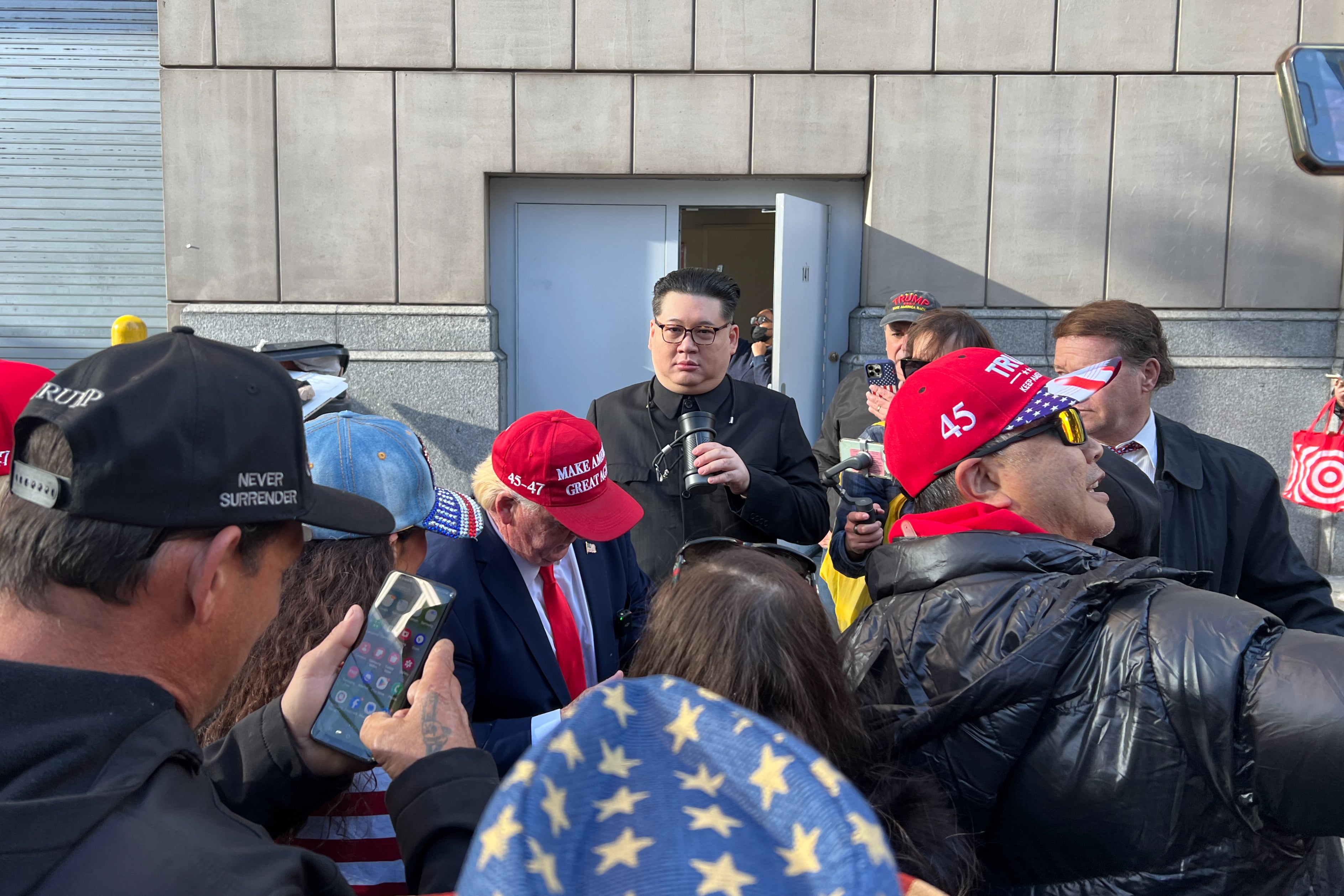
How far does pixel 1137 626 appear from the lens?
1366 mm

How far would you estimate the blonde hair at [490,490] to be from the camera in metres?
2.37

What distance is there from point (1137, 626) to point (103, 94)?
7.99 meters

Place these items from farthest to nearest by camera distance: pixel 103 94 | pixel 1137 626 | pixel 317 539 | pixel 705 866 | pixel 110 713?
pixel 103 94
pixel 317 539
pixel 1137 626
pixel 110 713
pixel 705 866

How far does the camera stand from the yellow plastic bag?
3.33 metres

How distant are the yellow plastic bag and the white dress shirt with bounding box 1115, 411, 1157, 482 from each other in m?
0.94

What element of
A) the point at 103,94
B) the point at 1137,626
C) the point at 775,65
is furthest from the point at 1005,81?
the point at 103,94

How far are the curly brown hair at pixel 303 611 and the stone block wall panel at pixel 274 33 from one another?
18.9 ft

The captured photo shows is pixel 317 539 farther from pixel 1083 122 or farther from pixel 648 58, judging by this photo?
pixel 1083 122

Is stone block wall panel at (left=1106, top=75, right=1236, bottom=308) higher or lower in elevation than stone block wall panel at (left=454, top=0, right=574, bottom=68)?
lower

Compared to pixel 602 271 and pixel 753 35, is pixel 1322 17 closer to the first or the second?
pixel 753 35

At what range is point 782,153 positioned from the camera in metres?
6.59

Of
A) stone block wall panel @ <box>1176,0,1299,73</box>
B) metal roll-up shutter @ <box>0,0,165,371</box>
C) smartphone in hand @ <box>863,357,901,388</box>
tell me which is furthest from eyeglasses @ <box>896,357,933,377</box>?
metal roll-up shutter @ <box>0,0,165,371</box>

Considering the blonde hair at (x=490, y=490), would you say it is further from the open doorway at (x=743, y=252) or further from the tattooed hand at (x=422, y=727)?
the open doorway at (x=743, y=252)

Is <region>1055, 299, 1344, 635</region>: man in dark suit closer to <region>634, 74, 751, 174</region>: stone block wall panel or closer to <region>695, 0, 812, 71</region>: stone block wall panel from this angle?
<region>634, 74, 751, 174</region>: stone block wall panel
